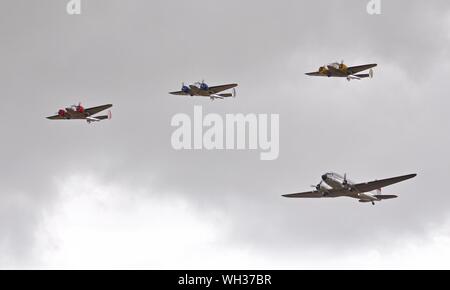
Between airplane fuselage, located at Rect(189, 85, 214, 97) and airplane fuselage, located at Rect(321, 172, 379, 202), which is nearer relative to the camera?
airplane fuselage, located at Rect(321, 172, 379, 202)

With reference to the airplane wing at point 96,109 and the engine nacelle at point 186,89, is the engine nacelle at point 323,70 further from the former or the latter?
the airplane wing at point 96,109

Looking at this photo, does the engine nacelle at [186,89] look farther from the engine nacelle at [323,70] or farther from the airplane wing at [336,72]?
the airplane wing at [336,72]

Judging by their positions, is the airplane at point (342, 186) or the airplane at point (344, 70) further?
the airplane at point (344, 70)

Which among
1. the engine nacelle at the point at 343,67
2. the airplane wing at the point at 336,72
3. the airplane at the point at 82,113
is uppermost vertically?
the engine nacelle at the point at 343,67

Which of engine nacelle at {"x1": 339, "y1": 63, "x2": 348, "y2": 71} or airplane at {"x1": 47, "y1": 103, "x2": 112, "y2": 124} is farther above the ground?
engine nacelle at {"x1": 339, "y1": 63, "x2": 348, "y2": 71}

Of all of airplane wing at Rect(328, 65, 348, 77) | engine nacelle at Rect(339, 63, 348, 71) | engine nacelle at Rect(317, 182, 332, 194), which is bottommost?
engine nacelle at Rect(317, 182, 332, 194)

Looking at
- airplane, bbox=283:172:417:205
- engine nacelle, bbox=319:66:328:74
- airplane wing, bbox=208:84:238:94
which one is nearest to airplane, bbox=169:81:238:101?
airplane wing, bbox=208:84:238:94

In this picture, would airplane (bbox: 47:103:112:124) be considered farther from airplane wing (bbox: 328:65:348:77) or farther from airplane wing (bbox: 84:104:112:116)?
airplane wing (bbox: 328:65:348:77)

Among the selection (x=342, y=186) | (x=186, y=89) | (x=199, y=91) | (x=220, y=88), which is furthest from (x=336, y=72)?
(x=342, y=186)

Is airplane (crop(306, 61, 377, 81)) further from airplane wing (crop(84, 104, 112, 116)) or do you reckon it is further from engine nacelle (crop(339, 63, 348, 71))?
airplane wing (crop(84, 104, 112, 116))

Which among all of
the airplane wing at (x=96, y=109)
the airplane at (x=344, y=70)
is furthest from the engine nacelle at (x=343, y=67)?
the airplane wing at (x=96, y=109)

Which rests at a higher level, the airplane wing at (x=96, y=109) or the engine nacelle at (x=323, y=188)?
the airplane wing at (x=96, y=109)
